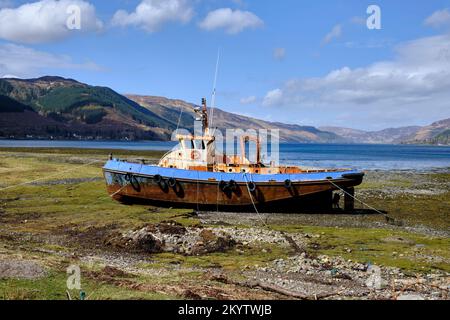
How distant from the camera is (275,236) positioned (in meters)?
22.1

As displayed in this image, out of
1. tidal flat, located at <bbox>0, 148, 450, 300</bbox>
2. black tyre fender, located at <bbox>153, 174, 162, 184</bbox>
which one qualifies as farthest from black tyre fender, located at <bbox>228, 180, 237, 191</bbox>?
black tyre fender, located at <bbox>153, 174, 162, 184</bbox>

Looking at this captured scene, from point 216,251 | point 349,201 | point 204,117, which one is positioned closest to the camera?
point 216,251

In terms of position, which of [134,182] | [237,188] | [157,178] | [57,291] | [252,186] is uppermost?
[157,178]

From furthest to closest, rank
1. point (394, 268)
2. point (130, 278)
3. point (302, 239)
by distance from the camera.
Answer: point (302, 239), point (394, 268), point (130, 278)

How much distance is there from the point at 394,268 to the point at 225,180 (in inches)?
610

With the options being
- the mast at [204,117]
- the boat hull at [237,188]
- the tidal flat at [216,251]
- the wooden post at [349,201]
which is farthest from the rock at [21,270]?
the wooden post at [349,201]

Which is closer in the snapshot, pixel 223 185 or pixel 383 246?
pixel 383 246

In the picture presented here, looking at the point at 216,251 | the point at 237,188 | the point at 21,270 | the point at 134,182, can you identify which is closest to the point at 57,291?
the point at 21,270

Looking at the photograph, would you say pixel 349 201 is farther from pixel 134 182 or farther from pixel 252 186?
pixel 134 182

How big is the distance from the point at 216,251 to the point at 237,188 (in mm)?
11337

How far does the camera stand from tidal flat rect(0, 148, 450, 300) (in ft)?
42.5

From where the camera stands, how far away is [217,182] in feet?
100
